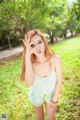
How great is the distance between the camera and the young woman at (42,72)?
2232mm

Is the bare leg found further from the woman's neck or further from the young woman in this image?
the woman's neck

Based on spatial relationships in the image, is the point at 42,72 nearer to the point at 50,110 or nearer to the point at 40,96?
the point at 40,96

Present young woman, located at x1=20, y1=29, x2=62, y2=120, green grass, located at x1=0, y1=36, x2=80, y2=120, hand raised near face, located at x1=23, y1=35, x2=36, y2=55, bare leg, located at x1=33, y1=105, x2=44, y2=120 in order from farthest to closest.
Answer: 1. green grass, located at x1=0, y1=36, x2=80, y2=120
2. bare leg, located at x1=33, y1=105, x2=44, y2=120
3. young woman, located at x1=20, y1=29, x2=62, y2=120
4. hand raised near face, located at x1=23, y1=35, x2=36, y2=55

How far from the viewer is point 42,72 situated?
7.73 ft

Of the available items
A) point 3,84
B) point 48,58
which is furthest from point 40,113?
point 3,84

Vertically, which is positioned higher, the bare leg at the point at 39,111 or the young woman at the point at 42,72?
the young woman at the point at 42,72

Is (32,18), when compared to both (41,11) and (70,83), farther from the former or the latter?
(70,83)

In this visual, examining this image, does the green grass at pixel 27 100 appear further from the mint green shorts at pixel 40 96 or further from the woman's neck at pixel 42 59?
the woman's neck at pixel 42 59

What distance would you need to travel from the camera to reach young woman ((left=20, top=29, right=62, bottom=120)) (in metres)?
2.23

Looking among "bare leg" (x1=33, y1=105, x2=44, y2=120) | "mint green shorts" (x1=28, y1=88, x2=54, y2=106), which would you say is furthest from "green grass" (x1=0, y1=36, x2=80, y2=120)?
"mint green shorts" (x1=28, y1=88, x2=54, y2=106)

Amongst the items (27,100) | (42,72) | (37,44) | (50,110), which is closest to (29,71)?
(42,72)

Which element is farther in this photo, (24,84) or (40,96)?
(24,84)

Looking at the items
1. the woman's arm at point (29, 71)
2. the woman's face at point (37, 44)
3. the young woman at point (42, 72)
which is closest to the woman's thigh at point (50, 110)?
the young woman at point (42, 72)

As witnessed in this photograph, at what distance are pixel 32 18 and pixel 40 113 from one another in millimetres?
11877
